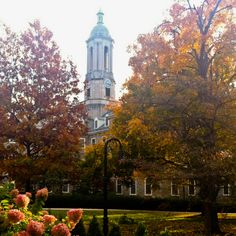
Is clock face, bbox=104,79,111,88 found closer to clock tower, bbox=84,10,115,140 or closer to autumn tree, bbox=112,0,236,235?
clock tower, bbox=84,10,115,140

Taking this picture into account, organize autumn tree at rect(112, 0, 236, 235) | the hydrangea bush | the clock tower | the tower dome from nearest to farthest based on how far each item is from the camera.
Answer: the hydrangea bush, autumn tree at rect(112, 0, 236, 235), the clock tower, the tower dome

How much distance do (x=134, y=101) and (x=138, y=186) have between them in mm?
30900

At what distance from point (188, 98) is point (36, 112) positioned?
579 cm

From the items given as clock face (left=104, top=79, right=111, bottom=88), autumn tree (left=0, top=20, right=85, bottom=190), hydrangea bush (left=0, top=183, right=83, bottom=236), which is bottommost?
hydrangea bush (left=0, top=183, right=83, bottom=236)

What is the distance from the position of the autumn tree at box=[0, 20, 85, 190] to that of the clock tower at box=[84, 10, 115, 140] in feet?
123

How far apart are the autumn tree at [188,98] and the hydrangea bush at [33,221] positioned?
27.3 ft

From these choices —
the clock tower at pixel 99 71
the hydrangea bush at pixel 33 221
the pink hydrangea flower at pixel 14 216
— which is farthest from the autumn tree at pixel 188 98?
the clock tower at pixel 99 71

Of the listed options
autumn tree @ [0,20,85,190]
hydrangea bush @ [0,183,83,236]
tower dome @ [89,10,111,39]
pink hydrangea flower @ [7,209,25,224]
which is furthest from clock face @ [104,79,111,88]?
pink hydrangea flower @ [7,209,25,224]

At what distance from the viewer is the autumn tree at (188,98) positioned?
1465cm

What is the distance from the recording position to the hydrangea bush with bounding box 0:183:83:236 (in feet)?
15.7

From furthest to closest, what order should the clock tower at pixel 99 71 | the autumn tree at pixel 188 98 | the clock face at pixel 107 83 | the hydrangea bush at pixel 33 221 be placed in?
1. the clock face at pixel 107 83
2. the clock tower at pixel 99 71
3. the autumn tree at pixel 188 98
4. the hydrangea bush at pixel 33 221

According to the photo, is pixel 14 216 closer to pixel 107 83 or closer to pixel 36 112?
pixel 36 112

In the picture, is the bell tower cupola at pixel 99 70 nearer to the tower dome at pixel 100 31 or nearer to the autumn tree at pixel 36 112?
the tower dome at pixel 100 31

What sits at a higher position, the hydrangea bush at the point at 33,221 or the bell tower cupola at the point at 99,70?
the bell tower cupola at the point at 99,70
